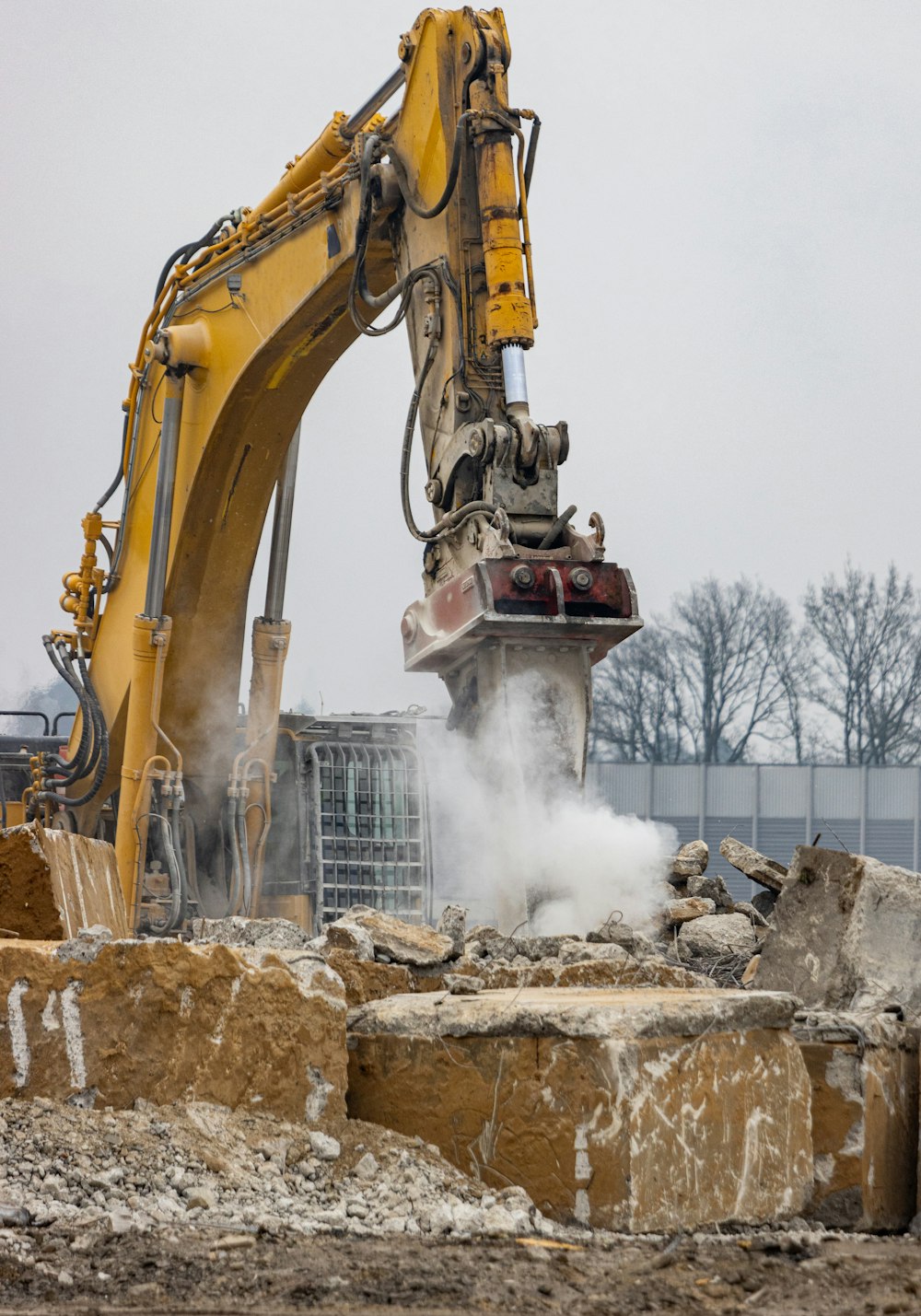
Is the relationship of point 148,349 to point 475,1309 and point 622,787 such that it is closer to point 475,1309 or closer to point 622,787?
point 475,1309

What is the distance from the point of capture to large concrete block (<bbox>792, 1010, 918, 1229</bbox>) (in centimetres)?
475

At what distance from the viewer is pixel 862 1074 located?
4895 millimetres

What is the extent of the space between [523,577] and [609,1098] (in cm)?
254

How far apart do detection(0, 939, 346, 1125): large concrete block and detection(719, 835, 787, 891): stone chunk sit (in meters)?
4.12

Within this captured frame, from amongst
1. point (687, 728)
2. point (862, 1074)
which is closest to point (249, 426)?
point (862, 1074)

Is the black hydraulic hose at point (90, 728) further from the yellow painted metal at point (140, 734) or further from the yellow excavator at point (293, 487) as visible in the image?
the yellow painted metal at point (140, 734)

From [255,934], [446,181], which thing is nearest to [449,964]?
[255,934]

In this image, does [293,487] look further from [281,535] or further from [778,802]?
[778,802]

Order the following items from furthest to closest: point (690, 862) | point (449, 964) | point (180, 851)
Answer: point (690, 862) < point (180, 851) < point (449, 964)

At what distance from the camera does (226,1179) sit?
12.9ft

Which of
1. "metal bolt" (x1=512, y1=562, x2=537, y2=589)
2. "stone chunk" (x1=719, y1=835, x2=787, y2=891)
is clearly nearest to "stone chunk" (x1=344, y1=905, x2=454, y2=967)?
"metal bolt" (x1=512, y1=562, x2=537, y2=589)

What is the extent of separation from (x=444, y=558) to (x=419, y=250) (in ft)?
5.13

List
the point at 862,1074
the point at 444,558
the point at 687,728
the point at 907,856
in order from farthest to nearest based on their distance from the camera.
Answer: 1. the point at 687,728
2. the point at 907,856
3. the point at 444,558
4. the point at 862,1074

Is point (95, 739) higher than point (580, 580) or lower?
lower
